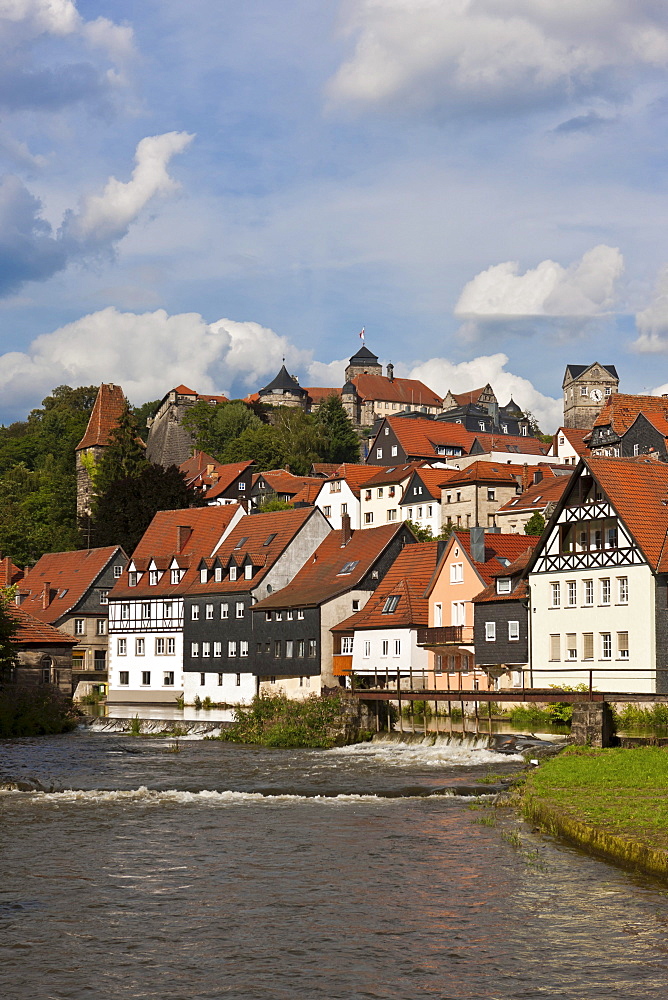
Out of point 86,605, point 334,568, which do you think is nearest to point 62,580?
point 86,605

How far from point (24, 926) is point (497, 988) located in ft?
23.7

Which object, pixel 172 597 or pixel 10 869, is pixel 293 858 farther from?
pixel 172 597

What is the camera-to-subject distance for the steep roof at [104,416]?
518 ft

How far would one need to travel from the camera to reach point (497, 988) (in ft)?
49.7

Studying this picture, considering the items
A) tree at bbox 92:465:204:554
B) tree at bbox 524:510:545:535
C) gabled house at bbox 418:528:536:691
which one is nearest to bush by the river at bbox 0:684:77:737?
gabled house at bbox 418:528:536:691

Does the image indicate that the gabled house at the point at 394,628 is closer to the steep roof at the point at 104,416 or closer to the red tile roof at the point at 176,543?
the red tile roof at the point at 176,543

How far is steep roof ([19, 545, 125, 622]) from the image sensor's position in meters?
90.5

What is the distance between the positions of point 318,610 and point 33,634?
16903mm

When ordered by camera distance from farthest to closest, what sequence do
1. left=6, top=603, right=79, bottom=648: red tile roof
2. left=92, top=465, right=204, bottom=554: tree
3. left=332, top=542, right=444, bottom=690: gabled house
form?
1. left=92, top=465, right=204, bottom=554: tree
2. left=332, top=542, right=444, bottom=690: gabled house
3. left=6, top=603, right=79, bottom=648: red tile roof

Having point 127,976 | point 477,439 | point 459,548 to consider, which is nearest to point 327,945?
point 127,976

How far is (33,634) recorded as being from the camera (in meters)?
54.5

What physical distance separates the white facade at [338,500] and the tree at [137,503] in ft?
74.4

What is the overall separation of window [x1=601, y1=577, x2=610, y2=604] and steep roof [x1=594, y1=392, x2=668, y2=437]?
57792mm

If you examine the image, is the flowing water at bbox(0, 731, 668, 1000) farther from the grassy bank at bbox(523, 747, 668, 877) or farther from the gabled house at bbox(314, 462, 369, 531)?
the gabled house at bbox(314, 462, 369, 531)
